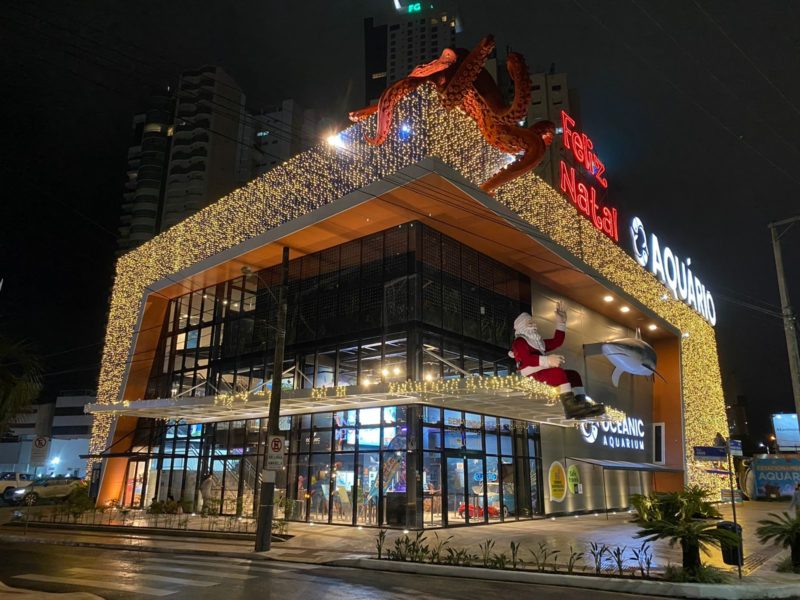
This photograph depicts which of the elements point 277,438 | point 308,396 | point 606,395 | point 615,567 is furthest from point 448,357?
point 606,395

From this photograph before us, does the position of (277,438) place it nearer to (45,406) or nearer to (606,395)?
(606,395)

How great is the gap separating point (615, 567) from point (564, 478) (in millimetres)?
13194

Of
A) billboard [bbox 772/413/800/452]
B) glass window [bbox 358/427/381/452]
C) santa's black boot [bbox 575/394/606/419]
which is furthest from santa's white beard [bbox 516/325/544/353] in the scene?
billboard [bbox 772/413/800/452]

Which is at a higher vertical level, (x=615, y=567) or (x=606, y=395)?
(x=606, y=395)

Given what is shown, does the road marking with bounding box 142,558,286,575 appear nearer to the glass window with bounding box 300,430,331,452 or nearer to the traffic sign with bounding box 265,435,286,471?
the traffic sign with bounding box 265,435,286,471

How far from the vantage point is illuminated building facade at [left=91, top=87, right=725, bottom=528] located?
18.0 meters

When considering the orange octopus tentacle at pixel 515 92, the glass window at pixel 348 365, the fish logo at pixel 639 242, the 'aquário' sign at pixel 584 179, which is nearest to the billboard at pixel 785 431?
the fish logo at pixel 639 242

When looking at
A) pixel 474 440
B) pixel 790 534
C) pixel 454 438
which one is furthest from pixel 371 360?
pixel 790 534

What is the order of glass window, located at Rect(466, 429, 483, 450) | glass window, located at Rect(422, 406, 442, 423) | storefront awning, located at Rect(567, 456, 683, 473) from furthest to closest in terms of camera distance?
storefront awning, located at Rect(567, 456, 683, 473), glass window, located at Rect(466, 429, 483, 450), glass window, located at Rect(422, 406, 442, 423)

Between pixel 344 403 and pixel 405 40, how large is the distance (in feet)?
467

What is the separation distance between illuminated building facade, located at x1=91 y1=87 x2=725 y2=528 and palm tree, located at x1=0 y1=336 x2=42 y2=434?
4.01m

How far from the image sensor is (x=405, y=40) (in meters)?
144

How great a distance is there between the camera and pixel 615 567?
36.6ft

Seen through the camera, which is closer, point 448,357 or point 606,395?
point 448,357
